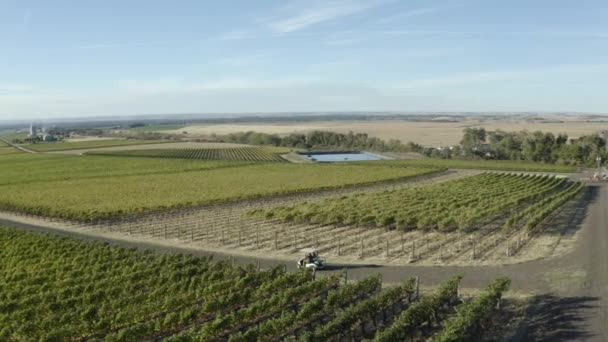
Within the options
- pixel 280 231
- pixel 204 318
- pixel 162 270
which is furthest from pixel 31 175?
pixel 204 318

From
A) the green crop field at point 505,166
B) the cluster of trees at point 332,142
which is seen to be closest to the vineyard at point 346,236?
the green crop field at point 505,166

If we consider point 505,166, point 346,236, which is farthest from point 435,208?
point 505,166

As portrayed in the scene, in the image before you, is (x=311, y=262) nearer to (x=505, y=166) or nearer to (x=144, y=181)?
(x=144, y=181)

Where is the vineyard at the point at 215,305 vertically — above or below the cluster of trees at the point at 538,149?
below

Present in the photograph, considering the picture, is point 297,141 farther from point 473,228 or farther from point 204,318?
point 204,318

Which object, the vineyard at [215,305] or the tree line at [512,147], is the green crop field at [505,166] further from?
the vineyard at [215,305]

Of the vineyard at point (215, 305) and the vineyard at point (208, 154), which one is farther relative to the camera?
the vineyard at point (208, 154)

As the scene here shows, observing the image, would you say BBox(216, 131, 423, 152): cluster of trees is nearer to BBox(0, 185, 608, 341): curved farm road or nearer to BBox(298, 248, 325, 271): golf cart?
BBox(0, 185, 608, 341): curved farm road
